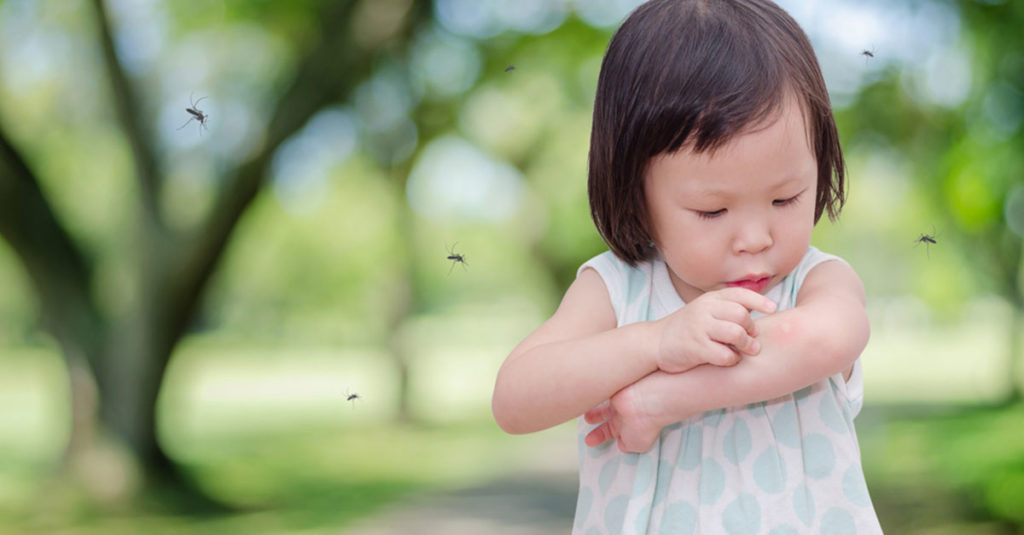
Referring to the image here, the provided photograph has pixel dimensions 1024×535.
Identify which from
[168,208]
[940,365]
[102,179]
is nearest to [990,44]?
[168,208]

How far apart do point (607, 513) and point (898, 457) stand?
38.2 feet

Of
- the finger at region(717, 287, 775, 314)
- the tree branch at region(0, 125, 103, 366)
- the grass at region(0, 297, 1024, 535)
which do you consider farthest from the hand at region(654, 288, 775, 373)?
the tree branch at region(0, 125, 103, 366)

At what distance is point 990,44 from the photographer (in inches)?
283

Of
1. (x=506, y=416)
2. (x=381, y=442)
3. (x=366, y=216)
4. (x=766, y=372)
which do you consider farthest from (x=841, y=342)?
(x=366, y=216)

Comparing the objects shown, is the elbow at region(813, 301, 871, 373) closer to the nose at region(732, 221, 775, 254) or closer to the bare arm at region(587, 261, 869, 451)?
the bare arm at region(587, 261, 869, 451)

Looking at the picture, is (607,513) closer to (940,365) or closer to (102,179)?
(102,179)

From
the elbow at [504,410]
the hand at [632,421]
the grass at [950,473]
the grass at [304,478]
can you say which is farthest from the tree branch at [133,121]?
the hand at [632,421]

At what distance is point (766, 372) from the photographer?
1.33 m

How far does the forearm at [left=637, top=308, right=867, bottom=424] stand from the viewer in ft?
4.38

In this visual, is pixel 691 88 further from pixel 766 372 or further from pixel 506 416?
pixel 506 416

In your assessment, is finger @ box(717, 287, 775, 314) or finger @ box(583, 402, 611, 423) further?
finger @ box(583, 402, 611, 423)

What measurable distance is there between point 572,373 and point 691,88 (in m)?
0.44

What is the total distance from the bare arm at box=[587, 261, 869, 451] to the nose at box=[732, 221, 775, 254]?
10 cm

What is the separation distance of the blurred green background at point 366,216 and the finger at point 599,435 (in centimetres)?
88
